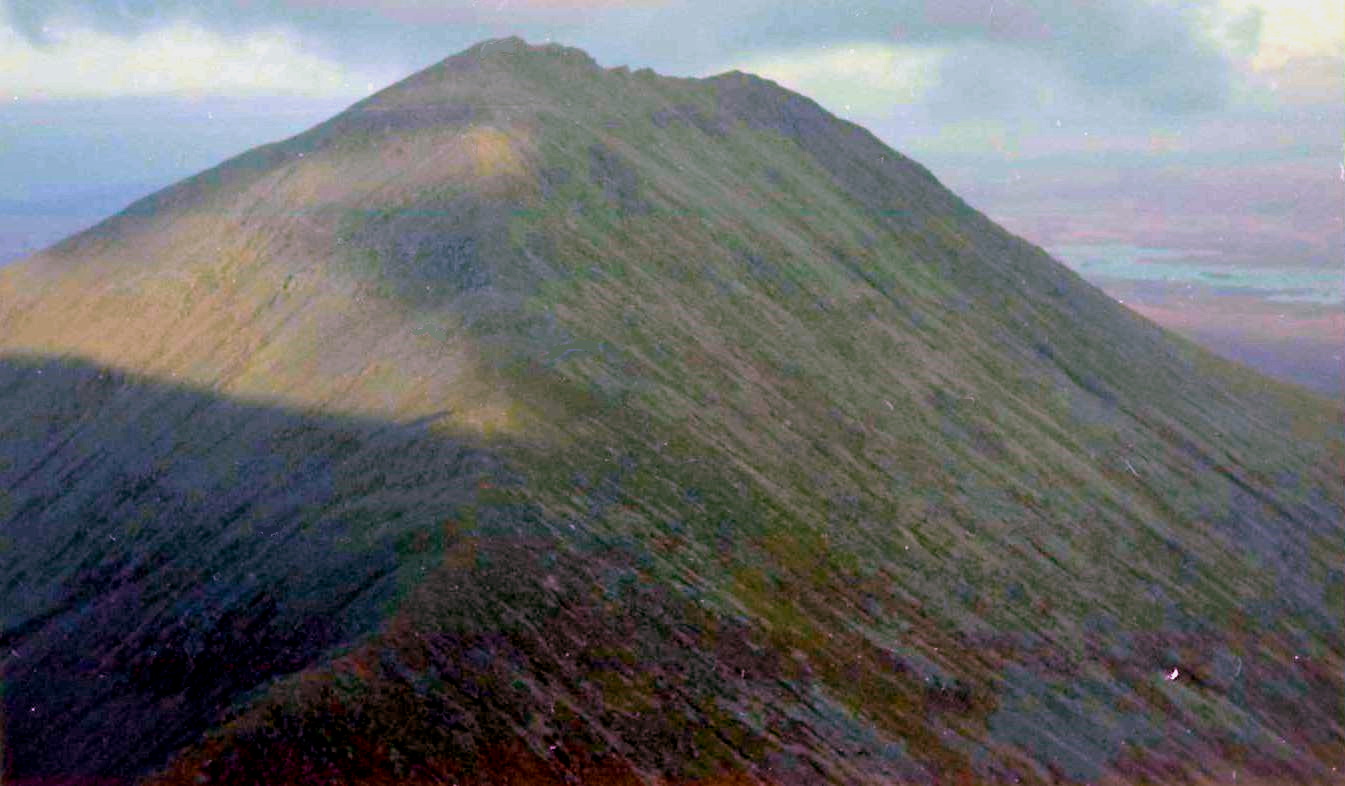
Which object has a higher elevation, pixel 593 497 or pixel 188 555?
pixel 593 497

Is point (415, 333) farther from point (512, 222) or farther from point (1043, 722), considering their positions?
point (1043, 722)

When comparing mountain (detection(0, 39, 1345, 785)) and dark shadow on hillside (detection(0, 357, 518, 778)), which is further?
dark shadow on hillside (detection(0, 357, 518, 778))

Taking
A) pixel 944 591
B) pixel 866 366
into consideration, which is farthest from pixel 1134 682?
pixel 866 366

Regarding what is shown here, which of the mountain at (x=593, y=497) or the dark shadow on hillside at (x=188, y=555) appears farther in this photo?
the dark shadow on hillside at (x=188, y=555)
